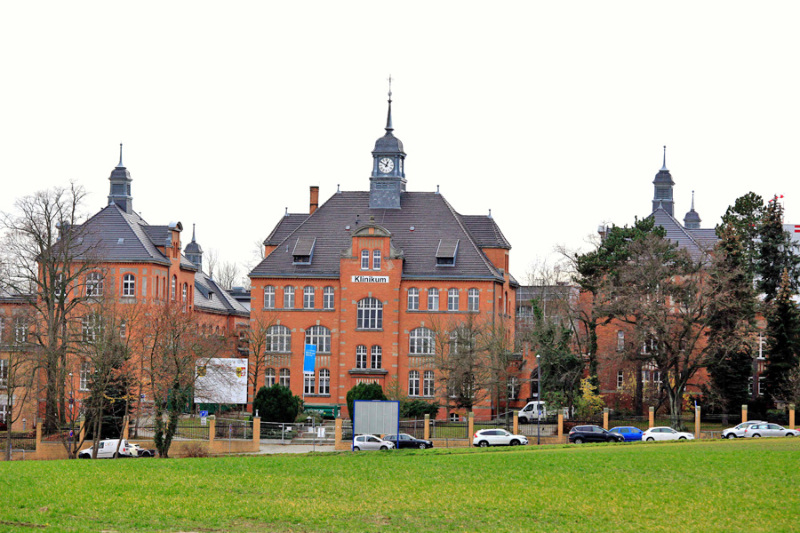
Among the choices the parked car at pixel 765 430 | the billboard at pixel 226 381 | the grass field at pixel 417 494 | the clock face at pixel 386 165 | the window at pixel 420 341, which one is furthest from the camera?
the clock face at pixel 386 165

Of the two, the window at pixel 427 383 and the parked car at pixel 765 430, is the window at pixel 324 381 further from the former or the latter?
the parked car at pixel 765 430

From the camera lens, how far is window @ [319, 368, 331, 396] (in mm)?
73375

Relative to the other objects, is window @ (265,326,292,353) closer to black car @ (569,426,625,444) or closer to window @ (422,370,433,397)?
window @ (422,370,433,397)

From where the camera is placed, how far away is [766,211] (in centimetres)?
6838

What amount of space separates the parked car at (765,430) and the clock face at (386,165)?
3361 cm

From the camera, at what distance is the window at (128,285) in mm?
77000

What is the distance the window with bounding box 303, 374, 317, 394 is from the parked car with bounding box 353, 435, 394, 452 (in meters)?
21.0

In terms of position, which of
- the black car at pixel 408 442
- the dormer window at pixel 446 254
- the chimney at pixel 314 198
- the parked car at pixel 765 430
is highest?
the chimney at pixel 314 198

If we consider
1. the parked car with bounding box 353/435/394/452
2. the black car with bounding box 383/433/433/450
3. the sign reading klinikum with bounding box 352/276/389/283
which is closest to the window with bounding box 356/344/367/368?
the sign reading klinikum with bounding box 352/276/389/283

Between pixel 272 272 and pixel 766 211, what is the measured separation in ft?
107

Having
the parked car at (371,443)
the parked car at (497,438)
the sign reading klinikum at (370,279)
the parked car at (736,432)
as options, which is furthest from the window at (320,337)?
the parked car at (736,432)

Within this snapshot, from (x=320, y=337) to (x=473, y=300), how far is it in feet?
35.1

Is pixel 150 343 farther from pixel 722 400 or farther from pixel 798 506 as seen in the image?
pixel 798 506

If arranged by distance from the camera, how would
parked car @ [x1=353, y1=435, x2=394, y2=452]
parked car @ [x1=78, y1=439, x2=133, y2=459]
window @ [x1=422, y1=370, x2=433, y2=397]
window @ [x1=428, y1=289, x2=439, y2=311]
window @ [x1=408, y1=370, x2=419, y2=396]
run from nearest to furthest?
parked car @ [x1=353, y1=435, x2=394, y2=452] < parked car @ [x1=78, y1=439, x2=133, y2=459] < window @ [x1=422, y1=370, x2=433, y2=397] < window @ [x1=408, y1=370, x2=419, y2=396] < window @ [x1=428, y1=289, x2=439, y2=311]
